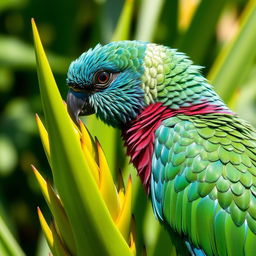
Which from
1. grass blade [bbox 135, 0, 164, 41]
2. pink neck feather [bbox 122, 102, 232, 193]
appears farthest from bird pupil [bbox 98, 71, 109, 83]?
grass blade [bbox 135, 0, 164, 41]

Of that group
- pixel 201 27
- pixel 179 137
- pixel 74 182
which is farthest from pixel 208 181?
pixel 201 27

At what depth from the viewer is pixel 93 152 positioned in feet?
5.55

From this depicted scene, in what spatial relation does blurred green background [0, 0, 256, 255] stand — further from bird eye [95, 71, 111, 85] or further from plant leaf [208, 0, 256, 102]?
bird eye [95, 71, 111, 85]

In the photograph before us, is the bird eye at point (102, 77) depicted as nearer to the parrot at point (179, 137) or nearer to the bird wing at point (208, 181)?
the parrot at point (179, 137)

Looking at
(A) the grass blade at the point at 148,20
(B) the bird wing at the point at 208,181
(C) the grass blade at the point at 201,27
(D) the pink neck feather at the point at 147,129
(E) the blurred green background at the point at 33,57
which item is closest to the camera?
(B) the bird wing at the point at 208,181

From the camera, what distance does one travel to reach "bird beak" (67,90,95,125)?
2.08 meters

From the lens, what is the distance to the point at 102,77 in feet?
6.81

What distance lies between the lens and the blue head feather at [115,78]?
6.70 ft

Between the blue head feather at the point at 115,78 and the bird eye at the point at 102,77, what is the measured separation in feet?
0.05

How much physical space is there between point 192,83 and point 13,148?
5.48 ft

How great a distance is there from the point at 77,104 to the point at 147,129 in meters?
0.24

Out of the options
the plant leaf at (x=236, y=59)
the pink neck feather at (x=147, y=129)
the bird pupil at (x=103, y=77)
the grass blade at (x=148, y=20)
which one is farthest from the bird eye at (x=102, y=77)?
the grass blade at (x=148, y=20)

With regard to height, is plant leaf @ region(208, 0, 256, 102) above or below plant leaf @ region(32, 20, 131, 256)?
above

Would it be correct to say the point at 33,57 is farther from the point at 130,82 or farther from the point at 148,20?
the point at 130,82
